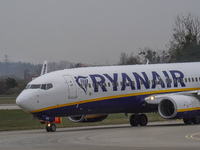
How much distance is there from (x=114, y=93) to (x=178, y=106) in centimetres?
417

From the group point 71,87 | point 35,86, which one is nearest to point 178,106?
point 71,87

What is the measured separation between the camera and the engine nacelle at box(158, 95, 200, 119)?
126 feet

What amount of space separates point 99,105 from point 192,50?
34828 mm

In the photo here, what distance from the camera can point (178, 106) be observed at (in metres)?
38.2

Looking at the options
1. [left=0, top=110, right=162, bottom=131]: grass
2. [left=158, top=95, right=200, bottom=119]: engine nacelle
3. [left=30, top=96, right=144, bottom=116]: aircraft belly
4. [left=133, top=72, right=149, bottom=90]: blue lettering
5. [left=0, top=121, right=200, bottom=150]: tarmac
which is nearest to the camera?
[left=0, top=121, right=200, bottom=150]: tarmac

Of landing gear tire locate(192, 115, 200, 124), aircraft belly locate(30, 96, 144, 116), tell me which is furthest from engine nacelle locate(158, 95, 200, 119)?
aircraft belly locate(30, 96, 144, 116)

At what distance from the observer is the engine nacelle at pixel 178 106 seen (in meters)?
38.3

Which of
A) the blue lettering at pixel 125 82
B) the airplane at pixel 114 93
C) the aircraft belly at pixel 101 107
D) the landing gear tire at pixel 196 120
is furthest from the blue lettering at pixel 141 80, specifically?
the landing gear tire at pixel 196 120

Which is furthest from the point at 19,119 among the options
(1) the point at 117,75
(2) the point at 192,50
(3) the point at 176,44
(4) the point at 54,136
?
(3) the point at 176,44

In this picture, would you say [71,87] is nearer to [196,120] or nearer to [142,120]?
[142,120]

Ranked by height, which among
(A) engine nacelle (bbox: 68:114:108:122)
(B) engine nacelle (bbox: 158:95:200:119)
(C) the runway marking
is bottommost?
(C) the runway marking

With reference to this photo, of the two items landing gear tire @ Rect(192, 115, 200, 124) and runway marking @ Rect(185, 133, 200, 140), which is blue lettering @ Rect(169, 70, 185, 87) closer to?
landing gear tire @ Rect(192, 115, 200, 124)

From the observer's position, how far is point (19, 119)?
52094 millimetres

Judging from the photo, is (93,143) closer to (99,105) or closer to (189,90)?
(99,105)
